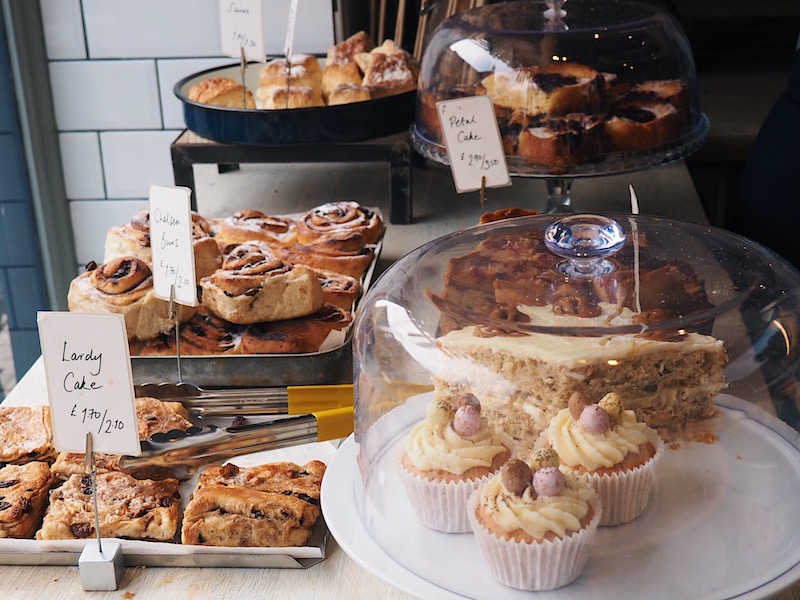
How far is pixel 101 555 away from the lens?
90 cm

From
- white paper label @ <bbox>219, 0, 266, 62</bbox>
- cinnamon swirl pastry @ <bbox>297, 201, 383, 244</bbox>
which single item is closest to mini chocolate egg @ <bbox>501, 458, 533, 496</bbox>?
cinnamon swirl pastry @ <bbox>297, 201, 383, 244</bbox>

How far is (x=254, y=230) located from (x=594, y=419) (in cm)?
92

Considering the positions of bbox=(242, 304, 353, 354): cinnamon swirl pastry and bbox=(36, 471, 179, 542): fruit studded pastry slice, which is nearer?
bbox=(36, 471, 179, 542): fruit studded pastry slice

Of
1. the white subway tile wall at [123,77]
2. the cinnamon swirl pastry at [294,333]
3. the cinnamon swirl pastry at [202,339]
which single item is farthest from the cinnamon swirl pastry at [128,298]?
the white subway tile wall at [123,77]

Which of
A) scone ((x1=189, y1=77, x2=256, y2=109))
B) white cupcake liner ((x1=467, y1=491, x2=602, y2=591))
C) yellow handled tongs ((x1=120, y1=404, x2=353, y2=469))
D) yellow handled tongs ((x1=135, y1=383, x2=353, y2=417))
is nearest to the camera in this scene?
white cupcake liner ((x1=467, y1=491, x2=602, y2=591))

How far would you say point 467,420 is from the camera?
87 centimetres

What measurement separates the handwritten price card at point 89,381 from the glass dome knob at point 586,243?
440 millimetres

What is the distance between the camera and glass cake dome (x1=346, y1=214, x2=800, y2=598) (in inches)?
32.7

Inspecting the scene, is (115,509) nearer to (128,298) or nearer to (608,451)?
(128,298)

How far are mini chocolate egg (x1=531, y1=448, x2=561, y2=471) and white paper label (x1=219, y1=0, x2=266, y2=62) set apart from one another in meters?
1.24

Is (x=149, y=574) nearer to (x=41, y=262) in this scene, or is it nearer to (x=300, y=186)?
(x=300, y=186)

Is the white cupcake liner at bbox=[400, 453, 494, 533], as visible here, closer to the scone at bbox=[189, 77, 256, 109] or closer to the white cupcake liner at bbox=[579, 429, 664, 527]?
the white cupcake liner at bbox=[579, 429, 664, 527]

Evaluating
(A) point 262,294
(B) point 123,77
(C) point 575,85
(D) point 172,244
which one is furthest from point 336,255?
(B) point 123,77

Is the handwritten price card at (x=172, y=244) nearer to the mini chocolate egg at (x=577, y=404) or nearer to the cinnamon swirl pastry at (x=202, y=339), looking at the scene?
the cinnamon swirl pastry at (x=202, y=339)
